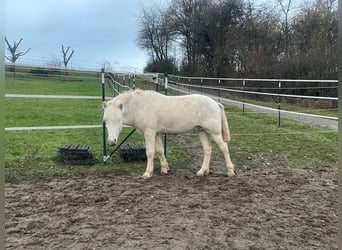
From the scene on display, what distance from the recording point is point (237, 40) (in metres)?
21.1

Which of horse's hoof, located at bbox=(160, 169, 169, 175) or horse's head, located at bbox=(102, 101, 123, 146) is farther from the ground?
horse's head, located at bbox=(102, 101, 123, 146)

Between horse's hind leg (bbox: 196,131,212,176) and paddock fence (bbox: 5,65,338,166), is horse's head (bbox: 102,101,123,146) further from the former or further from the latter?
horse's hind leg (bbox: 196,131,212,176)

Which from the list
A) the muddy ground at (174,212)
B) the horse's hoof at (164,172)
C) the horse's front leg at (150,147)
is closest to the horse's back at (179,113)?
the horse's front leg at (150,147)

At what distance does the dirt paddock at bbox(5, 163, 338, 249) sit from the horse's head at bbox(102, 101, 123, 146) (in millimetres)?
503

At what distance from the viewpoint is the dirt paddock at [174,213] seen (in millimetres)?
2402

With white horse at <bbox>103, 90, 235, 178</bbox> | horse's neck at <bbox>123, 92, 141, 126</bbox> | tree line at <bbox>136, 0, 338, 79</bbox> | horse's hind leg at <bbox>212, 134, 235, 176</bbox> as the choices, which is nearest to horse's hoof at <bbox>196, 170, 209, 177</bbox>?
white horse at <bbox>103, 90, 235, 178</bbox>

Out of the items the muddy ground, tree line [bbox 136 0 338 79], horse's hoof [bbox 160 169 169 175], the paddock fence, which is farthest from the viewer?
tree line [bbox 136 0 338 79]

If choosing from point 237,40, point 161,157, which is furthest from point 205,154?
point 237,40

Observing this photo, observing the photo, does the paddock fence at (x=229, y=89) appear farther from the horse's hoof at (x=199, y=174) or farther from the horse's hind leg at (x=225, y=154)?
the horse's hind leg at (x=225, y=154)

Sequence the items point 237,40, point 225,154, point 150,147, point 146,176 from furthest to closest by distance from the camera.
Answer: point 237,40 → point 225,154 → point 150,147 → point 146,176

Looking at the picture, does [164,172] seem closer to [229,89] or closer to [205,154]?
[205,154]

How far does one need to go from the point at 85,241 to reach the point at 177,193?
1261 millimetres

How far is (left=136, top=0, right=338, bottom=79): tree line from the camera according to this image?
14086mm

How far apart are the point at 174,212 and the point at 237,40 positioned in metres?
19.4
